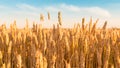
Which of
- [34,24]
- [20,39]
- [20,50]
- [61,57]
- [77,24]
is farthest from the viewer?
[34,24]

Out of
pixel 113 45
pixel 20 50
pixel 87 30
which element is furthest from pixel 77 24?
pixel 20 50

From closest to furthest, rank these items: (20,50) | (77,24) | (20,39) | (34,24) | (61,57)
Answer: (61,57) < (20,50) < (20,39) < (77,24) < (34,24)

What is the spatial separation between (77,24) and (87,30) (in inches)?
5.5

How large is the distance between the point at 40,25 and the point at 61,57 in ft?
3.78

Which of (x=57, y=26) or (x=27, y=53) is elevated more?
(x=57, y=26)

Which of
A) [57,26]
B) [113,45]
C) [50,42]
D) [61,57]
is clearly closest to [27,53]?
[50,42]

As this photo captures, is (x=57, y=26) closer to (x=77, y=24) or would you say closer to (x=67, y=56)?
(x=77, y=24)

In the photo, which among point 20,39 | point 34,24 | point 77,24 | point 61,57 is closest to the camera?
point 61,57

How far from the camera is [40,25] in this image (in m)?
3.17

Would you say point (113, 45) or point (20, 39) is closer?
point (113, 45)

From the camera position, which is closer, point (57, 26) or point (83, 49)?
point (83, 49)

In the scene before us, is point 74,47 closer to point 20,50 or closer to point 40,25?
point 20,50

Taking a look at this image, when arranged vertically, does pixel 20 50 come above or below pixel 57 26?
below

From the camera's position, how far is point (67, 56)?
2.31 meters
